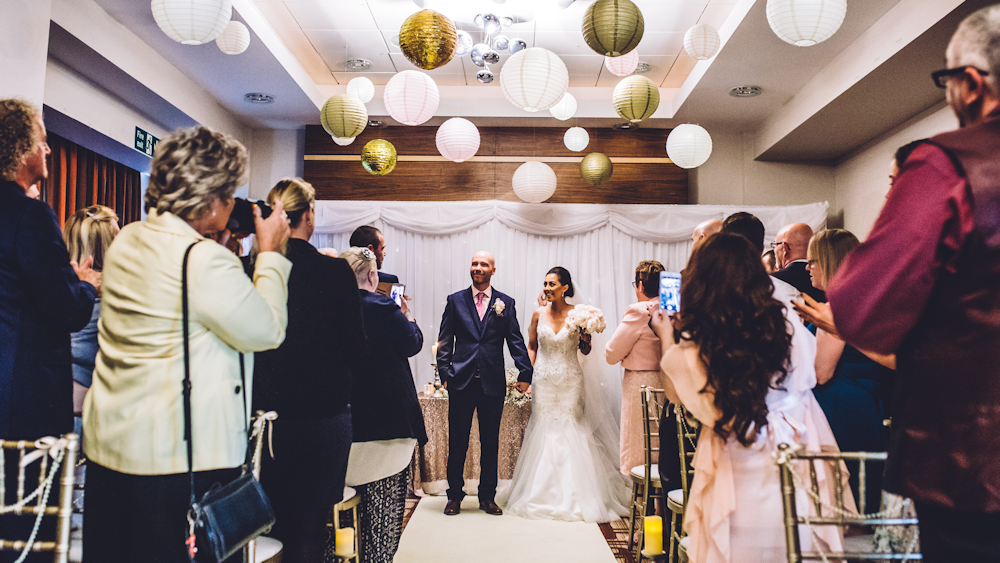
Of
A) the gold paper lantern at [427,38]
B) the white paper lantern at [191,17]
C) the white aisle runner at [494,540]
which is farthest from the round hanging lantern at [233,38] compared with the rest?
the white aisle runner at [494,540]

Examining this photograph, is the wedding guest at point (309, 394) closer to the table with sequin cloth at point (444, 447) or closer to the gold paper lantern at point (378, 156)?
the table with sequin cloth at point (444, 447)

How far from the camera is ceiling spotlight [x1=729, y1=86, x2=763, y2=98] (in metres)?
5.22

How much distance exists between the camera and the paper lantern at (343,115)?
4121 mm

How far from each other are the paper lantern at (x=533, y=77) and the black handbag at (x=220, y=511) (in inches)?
100

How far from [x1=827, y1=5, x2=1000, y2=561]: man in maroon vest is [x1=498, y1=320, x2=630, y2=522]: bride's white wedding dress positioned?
3.36m

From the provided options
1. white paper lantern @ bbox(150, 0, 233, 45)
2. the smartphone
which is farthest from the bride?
white paper lantern @ bbox(150, 0, 233, 45)

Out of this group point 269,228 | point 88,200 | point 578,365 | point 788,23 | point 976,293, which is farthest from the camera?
point 88,200

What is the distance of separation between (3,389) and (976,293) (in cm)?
219

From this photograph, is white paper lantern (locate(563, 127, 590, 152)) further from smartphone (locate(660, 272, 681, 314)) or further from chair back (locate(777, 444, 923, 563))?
chair back (locate(777, 444, 923, 563))

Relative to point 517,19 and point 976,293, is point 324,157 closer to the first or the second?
point 517,19

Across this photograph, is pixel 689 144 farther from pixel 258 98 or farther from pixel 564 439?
pixel 258 98

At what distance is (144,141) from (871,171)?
20.4ft

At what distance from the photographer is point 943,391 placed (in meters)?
0.95

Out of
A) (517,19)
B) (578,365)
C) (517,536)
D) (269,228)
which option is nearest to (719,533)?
(269,228)
